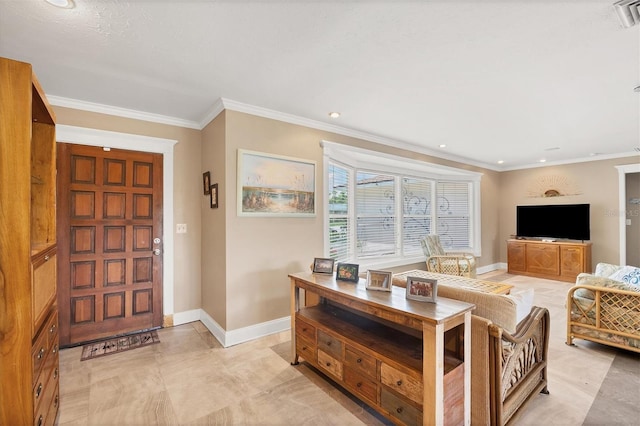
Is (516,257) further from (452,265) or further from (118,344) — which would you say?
(118,344)

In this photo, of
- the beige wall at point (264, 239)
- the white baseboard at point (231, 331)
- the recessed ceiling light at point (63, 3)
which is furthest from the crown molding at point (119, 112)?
the white baseboard at point (231, 331)

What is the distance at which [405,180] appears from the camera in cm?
542

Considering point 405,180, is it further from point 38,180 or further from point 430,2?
point 38,180

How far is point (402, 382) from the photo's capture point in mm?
1635

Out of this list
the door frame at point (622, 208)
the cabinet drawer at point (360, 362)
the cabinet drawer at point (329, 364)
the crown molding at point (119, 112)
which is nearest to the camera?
the cabinet drawer at point (360, 362)

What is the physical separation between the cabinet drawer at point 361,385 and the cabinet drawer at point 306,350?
0.36 m

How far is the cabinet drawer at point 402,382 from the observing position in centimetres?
155

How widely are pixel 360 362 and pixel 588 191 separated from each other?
6731 mm

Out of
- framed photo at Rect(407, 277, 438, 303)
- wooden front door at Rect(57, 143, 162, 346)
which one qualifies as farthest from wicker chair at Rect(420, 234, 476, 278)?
wooden front door at Rect(57, 143, 162, 346)

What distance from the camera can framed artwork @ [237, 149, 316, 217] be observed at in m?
3.05

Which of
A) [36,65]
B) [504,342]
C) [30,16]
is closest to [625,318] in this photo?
[504,342]

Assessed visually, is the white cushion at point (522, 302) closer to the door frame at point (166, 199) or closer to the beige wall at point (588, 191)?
the door frame at point (166, 199)

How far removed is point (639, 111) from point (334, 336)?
420 cm

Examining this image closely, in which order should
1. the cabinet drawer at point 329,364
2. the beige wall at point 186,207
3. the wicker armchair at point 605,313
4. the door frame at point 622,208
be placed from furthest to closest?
the door frame at point 622,208 → the beige wall at point 186,207 → the wicker armchair at point 605,313 → the cabinet drawer at point 329,364
